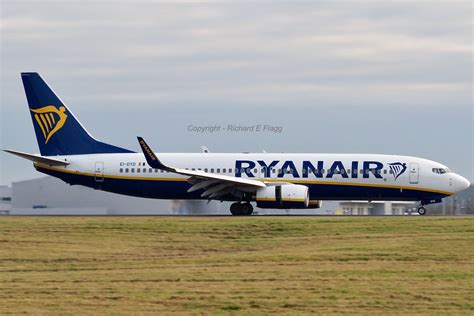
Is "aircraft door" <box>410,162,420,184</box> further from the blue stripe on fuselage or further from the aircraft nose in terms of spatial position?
the aircraft nose

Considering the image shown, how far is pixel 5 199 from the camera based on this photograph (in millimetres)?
77500

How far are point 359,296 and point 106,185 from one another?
96.0ft

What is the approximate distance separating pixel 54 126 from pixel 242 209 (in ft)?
39.7

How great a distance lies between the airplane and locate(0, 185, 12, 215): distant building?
711 inches

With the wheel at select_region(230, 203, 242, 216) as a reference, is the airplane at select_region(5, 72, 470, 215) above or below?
above

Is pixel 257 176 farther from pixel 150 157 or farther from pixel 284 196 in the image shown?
pixel 150 157

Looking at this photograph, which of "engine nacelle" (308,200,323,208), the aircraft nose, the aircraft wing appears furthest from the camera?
"engine nacelle" (308,200,323,208)

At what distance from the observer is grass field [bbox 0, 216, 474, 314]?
2741 centimetres

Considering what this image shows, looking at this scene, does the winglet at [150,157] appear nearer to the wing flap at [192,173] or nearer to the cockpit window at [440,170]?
the wing flap at [192,173]

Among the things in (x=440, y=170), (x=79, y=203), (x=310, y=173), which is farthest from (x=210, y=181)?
(x=79, y=203)

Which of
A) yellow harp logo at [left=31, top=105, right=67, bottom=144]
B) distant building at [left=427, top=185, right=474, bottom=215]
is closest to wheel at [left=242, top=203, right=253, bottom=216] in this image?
yellow harp logo at [left=31, top=105, right=67, bottom=144]

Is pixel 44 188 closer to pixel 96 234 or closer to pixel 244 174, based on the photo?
pixel 244 174

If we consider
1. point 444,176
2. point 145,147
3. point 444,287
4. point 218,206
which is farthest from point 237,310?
point 218,206

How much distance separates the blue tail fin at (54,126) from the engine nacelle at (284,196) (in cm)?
927
